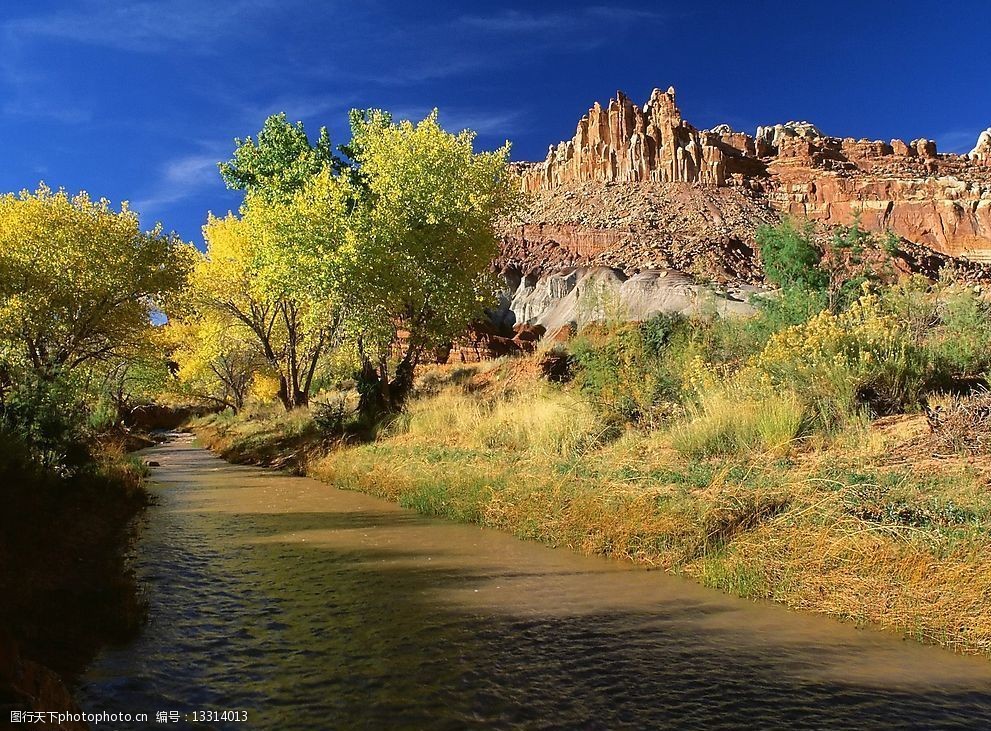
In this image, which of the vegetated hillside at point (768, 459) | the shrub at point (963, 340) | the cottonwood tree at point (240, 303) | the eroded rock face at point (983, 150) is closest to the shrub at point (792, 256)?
the vegetated hillside at point (768, 459)

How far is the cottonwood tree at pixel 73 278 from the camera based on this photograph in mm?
16375

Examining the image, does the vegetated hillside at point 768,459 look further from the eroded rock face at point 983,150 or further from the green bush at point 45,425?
the eroded rock face at point 983,150

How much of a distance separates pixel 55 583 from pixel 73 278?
1373 centimetres

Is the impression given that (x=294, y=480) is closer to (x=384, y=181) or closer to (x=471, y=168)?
(x=384, y=181)

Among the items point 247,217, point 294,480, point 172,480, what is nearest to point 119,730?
point 294,480

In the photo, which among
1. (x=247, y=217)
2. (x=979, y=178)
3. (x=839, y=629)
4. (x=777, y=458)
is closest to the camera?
(x=839, y=629)

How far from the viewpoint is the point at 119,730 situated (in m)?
3.47

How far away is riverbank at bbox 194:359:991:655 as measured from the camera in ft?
15.9

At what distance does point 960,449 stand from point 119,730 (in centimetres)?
715

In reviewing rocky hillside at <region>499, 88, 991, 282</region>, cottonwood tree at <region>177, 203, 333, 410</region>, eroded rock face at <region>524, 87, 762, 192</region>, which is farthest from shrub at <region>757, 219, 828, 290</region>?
eroded rock face at <region>524, 87, 762, 192</region>

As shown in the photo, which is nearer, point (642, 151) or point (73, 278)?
point (73, 278)

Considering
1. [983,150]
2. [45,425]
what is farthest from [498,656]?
[983,150]

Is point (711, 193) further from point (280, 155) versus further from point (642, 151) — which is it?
point (280, 155)

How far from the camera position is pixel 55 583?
579 centimetres
